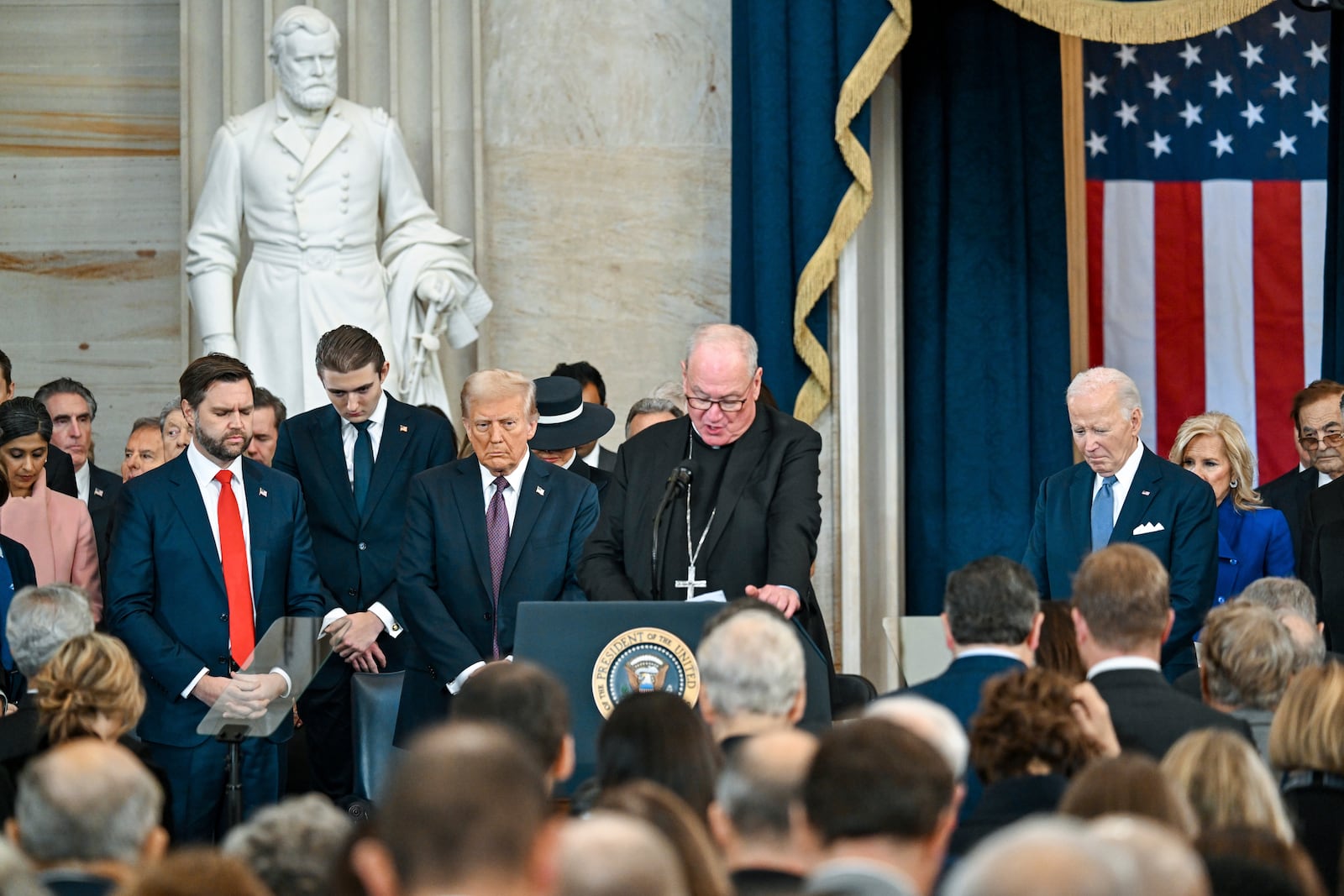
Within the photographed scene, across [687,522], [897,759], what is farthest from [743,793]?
[687,522]

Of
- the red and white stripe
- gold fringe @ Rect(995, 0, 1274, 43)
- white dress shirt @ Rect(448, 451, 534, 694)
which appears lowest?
white dress shirt @ Rect(448, 451, 534, 694)

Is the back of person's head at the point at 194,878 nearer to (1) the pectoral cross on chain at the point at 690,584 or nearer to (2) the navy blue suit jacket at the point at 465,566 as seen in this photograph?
(1) the pectoral cross on chain at the point at 690,584

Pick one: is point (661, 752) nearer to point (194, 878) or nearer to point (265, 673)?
point (194, 878)

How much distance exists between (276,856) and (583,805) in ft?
2.96

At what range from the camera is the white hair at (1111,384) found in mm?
5785

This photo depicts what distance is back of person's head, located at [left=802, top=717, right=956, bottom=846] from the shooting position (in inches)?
104

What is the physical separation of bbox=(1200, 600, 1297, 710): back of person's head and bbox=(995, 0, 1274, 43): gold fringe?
13.8 feet

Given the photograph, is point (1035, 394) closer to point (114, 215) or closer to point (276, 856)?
point (114, 215)

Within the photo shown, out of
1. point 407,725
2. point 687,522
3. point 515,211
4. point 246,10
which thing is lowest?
point 407,725

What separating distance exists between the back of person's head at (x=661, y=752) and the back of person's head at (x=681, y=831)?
0.42 metres

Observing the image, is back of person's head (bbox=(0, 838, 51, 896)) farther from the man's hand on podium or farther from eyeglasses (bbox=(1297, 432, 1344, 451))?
eyeglasses (bbox=(1297, 432, 1344, 451))

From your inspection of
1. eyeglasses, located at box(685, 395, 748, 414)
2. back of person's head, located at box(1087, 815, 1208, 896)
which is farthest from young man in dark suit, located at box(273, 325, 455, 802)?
back of person's head, located at box(1087, 815, 1208, 896)

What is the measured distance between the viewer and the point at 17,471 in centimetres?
596

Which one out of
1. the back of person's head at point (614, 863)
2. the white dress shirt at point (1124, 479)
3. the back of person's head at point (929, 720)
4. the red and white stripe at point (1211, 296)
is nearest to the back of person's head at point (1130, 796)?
the back of person's head at point (929, 720)
